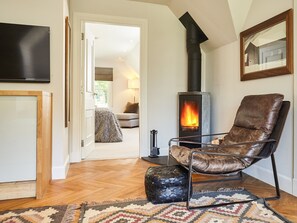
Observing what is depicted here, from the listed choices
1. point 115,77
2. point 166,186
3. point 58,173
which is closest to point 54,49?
point 58,173

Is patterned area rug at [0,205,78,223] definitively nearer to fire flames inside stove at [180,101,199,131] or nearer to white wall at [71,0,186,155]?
white wall at [71,0,186,155]

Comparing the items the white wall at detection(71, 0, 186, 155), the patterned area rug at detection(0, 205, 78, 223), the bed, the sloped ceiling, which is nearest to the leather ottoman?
the patterned area rug at detection(0, 205, 78, 223)

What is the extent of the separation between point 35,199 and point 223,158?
1736 mm

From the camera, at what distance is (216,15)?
3.17 meters

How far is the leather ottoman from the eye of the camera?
198 centimetres

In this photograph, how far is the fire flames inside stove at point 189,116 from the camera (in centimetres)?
359

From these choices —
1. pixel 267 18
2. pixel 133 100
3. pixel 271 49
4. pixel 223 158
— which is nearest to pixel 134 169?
pixel 223 158

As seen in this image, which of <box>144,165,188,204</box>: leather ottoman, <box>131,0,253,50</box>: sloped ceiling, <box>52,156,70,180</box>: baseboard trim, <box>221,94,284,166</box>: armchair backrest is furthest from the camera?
<box>131,0,253,50</box>: sloped ceiling

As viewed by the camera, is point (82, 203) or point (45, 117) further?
point (45, 117)

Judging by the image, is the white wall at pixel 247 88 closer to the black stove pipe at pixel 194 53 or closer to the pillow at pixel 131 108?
the black stove pipe at pixel 194 53

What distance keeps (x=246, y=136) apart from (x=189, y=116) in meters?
1.36

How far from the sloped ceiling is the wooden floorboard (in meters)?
1.90

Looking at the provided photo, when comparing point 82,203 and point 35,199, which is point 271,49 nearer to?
point 82,203

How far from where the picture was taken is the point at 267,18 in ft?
8.43
